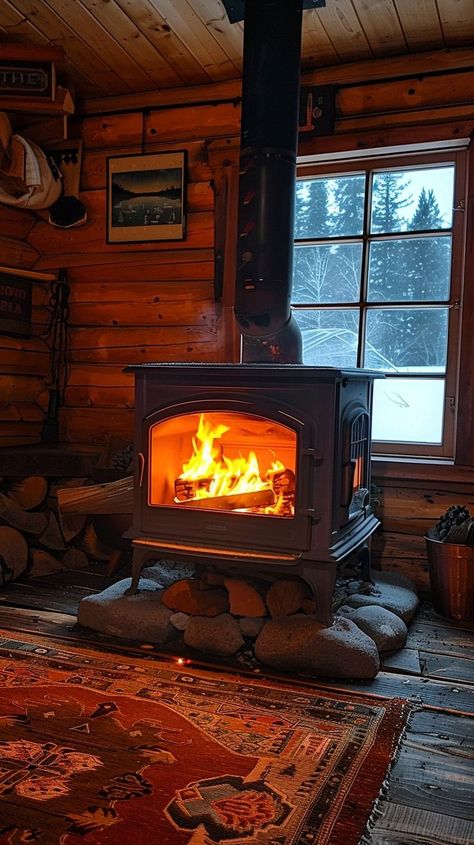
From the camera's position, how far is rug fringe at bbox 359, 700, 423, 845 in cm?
127

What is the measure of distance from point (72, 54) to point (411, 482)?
7.59ft

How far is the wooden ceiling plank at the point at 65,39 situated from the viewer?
2.69 m

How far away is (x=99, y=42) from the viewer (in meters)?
2.87

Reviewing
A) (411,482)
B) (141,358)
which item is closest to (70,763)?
(411,482)

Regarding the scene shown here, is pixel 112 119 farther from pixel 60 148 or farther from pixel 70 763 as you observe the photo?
pixel 70 763

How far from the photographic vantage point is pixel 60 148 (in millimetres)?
3324

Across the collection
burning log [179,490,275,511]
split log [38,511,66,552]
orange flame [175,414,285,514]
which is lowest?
split log [38,511,66,552]

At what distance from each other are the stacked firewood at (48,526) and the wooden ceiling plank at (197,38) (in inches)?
73.4

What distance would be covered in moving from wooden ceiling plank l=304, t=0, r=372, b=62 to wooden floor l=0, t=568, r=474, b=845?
2.22 meters

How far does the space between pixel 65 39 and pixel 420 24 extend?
1.44m

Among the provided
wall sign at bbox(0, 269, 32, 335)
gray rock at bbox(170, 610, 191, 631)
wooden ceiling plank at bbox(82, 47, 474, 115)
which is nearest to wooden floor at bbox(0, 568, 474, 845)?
gray rock at bbox(170, 610, 191, 631)

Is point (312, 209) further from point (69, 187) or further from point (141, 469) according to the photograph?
point (141, 469)

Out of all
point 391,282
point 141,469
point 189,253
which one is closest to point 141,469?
point 141,469

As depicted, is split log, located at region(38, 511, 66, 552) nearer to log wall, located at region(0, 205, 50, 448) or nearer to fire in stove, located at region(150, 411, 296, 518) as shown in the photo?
log wall, located at region(0, 205, 50, 448)
